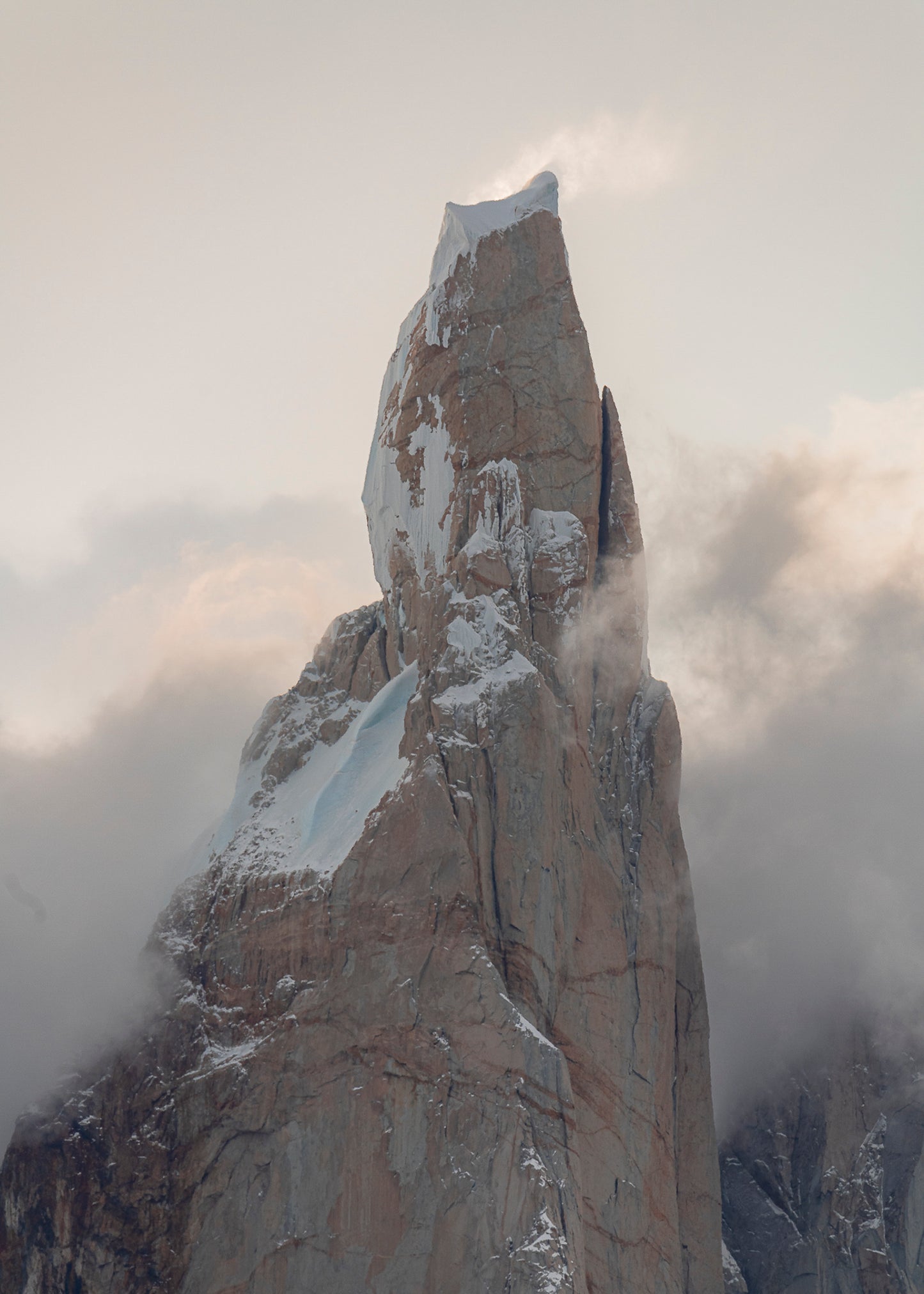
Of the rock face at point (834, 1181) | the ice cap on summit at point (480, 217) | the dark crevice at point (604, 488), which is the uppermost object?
the ice cap on summit at point (480, 217)

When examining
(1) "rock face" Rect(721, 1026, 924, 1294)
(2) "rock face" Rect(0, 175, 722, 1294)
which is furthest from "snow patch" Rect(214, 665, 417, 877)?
(1) "rock face" Rect(721, 1026, 924, 1294)

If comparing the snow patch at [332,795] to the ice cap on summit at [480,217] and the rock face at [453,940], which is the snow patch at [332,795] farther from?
the ice cap on summit at [480,217]

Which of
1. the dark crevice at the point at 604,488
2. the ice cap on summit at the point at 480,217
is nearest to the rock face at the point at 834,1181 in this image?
the dark crevice at the point at 604,488

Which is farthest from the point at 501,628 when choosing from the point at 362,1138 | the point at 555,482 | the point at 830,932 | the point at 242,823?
the point at 830,932

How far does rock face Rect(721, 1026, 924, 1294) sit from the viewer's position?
94500 millimetres

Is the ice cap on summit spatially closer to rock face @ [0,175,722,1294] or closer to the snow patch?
rock face @ [0,175,722,1294]

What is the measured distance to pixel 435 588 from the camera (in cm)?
8475

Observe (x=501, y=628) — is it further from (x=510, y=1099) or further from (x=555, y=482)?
(x=510, y=1099)

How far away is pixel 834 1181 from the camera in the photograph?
98.0m

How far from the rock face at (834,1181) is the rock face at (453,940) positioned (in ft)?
40.2

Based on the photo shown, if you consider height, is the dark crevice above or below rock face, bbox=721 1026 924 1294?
above

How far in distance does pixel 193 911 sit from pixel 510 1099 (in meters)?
22.1

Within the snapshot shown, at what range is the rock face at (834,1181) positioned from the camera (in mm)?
→ 94500

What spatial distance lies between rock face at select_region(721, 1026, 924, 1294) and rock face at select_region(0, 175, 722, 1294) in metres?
12.2
